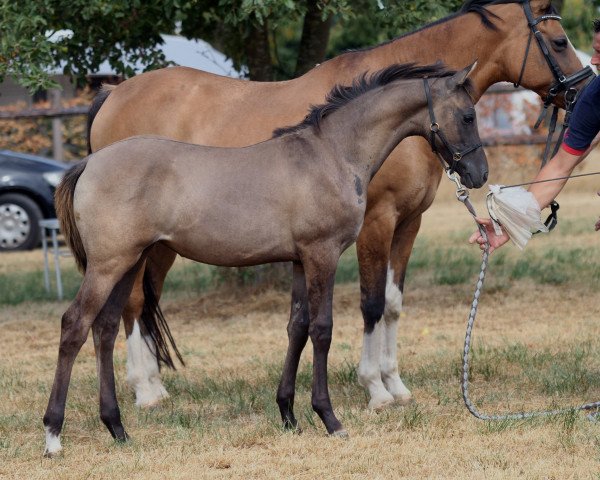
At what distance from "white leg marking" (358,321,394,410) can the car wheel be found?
8794mm

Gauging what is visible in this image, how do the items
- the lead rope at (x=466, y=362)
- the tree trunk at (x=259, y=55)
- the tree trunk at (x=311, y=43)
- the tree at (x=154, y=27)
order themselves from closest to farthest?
the lead rope at (x=466, y=362), the tree at (x=154, y=27), the tree trunk at (x=259, y=55), the tree trunk at (x=311, y=43)

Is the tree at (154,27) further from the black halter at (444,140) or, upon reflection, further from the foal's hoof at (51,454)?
the foal's hoof at (51,454)

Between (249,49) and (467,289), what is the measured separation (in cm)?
315

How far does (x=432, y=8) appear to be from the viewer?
8398 mm

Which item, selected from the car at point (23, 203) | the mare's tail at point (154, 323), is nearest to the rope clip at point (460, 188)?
the mare's tail at point (154, 323)

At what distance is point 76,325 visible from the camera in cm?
503

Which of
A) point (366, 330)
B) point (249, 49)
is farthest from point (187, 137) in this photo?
point (249, 49)

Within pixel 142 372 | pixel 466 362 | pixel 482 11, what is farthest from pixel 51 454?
pixel 482 11

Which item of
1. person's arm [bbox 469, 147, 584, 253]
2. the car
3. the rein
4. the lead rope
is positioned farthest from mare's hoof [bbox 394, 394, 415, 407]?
the car

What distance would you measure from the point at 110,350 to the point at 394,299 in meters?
1.91

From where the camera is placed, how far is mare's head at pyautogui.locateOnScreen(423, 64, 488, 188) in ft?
16.9

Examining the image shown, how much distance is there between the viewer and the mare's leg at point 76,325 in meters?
5.02

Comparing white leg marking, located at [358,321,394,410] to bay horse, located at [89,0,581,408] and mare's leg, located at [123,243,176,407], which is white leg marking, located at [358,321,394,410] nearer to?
bay horse, located at [89,0,581,408]

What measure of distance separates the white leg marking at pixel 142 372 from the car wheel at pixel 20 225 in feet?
25.9
